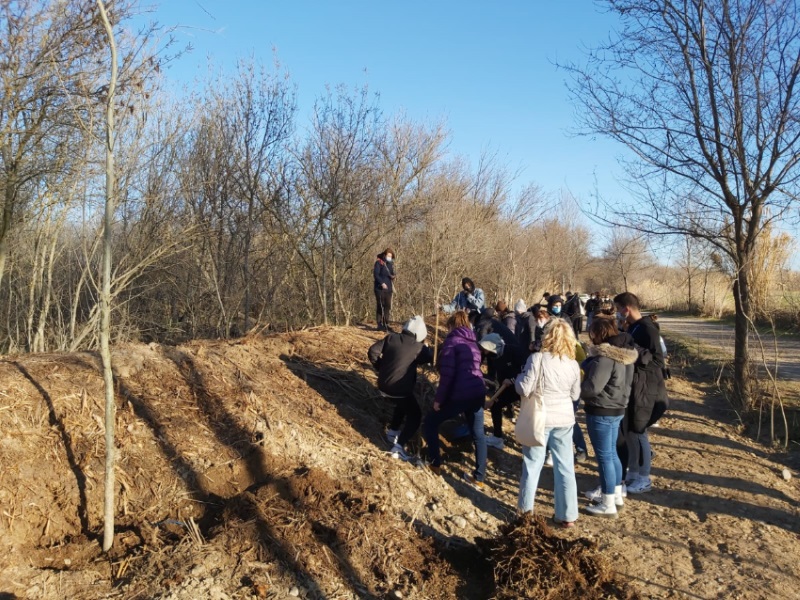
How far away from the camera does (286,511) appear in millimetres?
4449

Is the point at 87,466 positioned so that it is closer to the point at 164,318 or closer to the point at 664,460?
the point at 664,460

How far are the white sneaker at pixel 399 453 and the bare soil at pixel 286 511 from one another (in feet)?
0.55

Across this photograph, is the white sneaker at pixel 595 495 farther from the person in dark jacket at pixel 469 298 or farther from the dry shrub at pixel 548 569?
the person in dark jacket at pixel 469 298

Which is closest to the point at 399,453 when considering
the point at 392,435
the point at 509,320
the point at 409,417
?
the point at 409,417

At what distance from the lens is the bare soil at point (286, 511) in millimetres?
3893

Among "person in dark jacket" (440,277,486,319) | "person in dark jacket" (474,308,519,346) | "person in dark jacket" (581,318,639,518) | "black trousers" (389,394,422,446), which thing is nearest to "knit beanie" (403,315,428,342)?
"black trousers" (389,394,422,446)

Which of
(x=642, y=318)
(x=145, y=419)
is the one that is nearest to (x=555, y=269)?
(x=642, y=318)

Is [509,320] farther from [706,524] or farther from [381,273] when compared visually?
[706,524]

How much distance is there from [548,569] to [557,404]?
4.69 ft

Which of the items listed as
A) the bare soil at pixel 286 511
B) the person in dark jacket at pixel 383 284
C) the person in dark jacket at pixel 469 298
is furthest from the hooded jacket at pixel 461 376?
the person in dark jacket at pixel 383 284

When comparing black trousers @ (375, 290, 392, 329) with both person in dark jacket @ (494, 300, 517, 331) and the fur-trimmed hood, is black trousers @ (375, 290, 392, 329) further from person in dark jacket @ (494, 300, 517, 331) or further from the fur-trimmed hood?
the fur-trimmed hood

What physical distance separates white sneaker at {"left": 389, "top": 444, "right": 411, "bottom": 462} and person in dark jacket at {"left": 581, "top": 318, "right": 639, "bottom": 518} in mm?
1862

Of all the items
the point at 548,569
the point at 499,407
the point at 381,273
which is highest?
the point at 381,273

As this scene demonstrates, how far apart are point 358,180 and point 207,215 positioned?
12.8 feet
